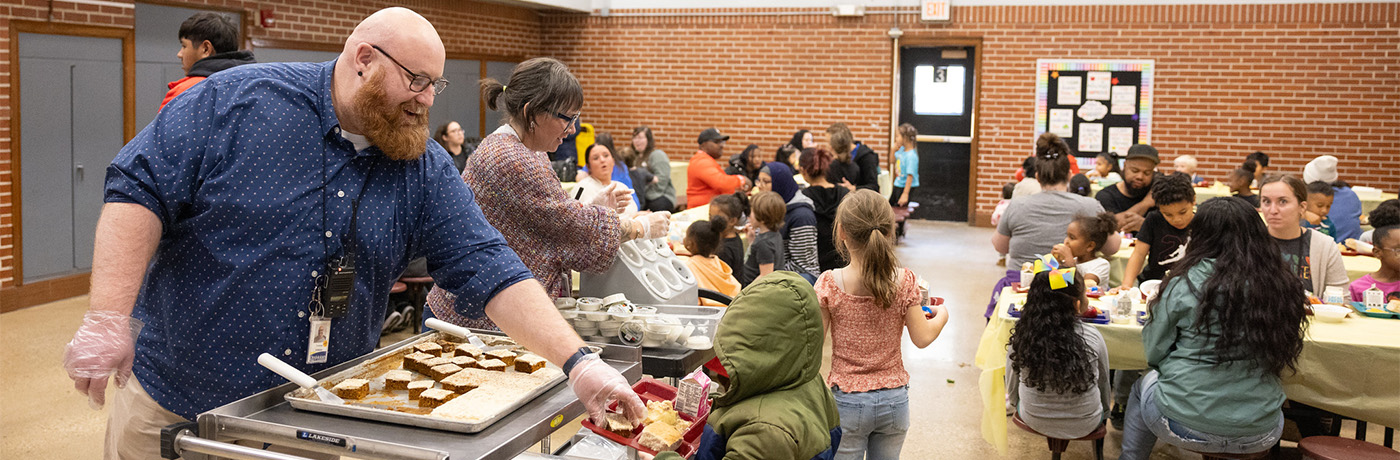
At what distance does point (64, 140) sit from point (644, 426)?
7.47 metres

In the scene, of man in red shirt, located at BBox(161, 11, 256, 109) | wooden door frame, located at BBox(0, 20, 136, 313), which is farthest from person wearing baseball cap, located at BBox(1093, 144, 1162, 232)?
wooden door frame, located at BBox(0, 20, 136, 313)

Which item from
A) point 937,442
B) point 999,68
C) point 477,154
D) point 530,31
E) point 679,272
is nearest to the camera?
point 477,154

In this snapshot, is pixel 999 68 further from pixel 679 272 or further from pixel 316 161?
pixel 316 161

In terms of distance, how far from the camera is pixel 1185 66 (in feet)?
39.5

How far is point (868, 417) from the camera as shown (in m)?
3.46

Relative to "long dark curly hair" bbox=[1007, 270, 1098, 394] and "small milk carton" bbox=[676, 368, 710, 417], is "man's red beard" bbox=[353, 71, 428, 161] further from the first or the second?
"long dark curly hair" bbox=[1007, 270, 1098, 394]

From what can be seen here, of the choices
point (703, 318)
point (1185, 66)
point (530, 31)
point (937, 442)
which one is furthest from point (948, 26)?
point (703, 318)

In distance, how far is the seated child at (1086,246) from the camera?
5164 mm

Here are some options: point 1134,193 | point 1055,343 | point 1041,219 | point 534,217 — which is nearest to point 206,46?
point 534,217

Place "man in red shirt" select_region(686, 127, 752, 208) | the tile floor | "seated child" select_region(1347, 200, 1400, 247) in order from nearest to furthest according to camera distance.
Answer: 1. the tile floor
2. "seated child" select_region(1347, 200, 1400, 247)
3. "man in red shirt" select_region(686, 127, 752, 208)

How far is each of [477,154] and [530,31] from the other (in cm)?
1163

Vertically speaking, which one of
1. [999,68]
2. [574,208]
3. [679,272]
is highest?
[999,68]

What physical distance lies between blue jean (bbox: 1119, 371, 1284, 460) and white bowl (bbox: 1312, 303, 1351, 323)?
1.98ft

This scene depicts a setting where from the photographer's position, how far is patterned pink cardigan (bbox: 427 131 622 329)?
114 inches
